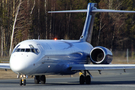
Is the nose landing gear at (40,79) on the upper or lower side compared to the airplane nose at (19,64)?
lower

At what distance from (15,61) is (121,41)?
53034 mm

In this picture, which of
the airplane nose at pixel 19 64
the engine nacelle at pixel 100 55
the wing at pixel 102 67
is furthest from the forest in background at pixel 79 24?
the airplane nose at pixel 19 64

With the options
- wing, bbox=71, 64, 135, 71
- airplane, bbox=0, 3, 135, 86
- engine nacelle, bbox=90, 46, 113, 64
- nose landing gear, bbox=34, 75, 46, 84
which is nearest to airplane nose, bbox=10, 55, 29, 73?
airplane, bbox=0, 3, 135, 86

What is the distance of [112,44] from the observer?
65.2 m

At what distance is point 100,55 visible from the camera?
75.2 ft

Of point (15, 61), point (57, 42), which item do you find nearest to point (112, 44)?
point (57, 42)

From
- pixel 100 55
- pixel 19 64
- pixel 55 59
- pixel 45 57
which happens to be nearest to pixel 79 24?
pixel 100 55

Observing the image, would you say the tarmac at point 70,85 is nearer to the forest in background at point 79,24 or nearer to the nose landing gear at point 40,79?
the nose landing gear at point 40,79

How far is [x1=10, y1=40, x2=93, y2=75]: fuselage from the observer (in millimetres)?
17216

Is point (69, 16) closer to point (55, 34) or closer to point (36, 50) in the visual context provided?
point (55, 34)

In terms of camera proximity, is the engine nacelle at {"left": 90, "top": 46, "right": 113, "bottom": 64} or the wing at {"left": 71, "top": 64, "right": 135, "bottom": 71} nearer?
the wing at {"left": 71, "top": 64, "right": 135, "bottom": 71}

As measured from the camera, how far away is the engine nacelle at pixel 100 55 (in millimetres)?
21516

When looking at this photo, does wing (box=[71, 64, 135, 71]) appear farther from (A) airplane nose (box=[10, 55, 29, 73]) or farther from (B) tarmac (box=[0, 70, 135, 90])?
(A) airplane nose (box=[10, 55, 29, 73])

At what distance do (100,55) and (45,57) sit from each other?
5639 mm
